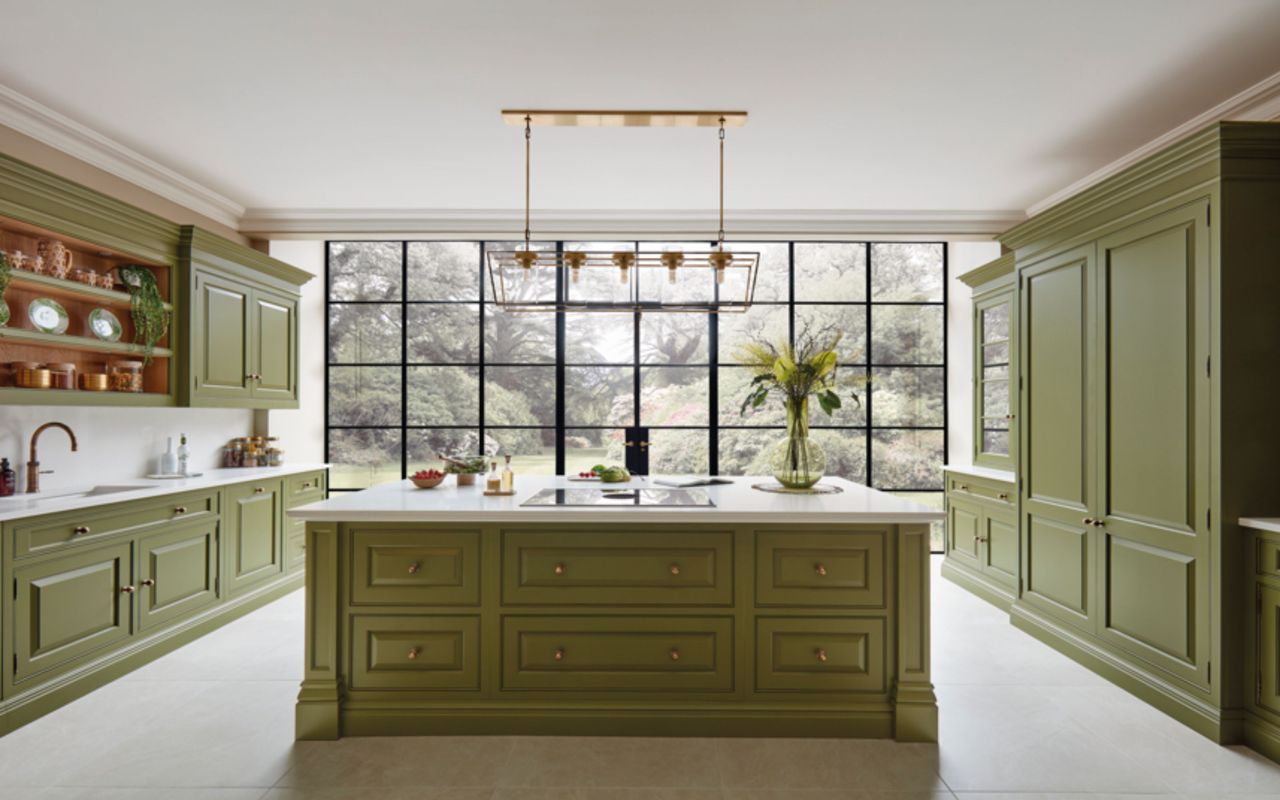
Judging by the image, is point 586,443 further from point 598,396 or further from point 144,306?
point 144,306

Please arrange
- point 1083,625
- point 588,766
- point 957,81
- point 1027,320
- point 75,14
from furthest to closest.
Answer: point 1027,320, point 1083,625, point 957,81, point 75,14, point 588,766

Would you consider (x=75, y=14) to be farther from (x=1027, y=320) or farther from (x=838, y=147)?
(x=1027, y=320)

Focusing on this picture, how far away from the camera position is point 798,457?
9.89ft

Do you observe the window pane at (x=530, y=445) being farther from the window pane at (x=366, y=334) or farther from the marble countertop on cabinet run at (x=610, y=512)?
the marble countertop on cabinet run at (x=610, y=512)

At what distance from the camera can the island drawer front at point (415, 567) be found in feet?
8.35

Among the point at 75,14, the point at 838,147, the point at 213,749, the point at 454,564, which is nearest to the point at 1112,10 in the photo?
the point at 838,147

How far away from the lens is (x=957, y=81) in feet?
9.90

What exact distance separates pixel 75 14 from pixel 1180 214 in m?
4.48

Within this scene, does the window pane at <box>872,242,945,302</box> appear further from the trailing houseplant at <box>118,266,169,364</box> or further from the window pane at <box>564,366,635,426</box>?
the trailing houseplant at <box>118,266,169,364</box>

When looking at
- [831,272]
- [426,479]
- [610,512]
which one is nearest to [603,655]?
[610,512]

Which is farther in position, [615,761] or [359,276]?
[359,276]

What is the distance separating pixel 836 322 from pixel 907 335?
0.68 meters

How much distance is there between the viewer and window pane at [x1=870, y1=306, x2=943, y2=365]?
5828 millimetres

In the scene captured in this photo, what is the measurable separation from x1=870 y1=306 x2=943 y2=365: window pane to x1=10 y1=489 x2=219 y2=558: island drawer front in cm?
520
